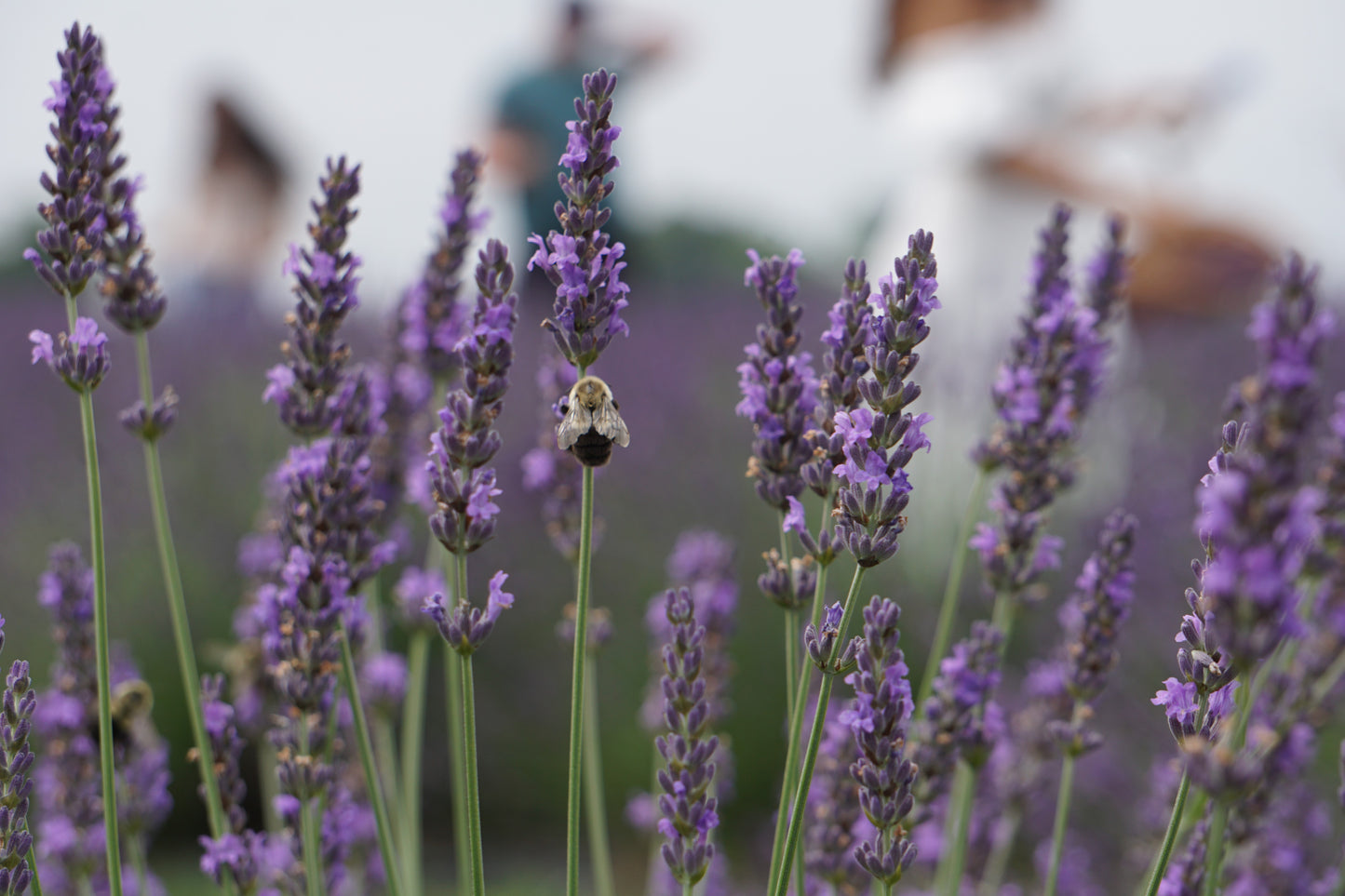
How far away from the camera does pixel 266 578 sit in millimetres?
1681

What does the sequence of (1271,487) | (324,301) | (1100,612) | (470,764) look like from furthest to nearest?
(1100,612), (324,301), (470,764), (1271,487)

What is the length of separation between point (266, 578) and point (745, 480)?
3.11m

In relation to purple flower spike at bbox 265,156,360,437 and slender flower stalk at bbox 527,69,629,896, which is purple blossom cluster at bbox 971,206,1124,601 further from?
purple flower spike at bbox 265,156,360,437

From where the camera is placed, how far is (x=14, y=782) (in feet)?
3.45

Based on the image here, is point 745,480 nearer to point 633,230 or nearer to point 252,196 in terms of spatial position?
→ point 633,230

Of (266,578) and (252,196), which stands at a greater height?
(252,196)

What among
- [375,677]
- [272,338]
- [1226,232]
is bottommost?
[375,677]

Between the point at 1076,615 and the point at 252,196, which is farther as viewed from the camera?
the point at 252,196

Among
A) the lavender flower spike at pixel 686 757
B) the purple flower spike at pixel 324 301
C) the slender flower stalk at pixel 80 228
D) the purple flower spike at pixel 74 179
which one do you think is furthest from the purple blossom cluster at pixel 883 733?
the purple flower spike at pixel 74 179

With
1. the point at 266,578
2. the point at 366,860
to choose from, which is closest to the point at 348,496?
the point at 266,578

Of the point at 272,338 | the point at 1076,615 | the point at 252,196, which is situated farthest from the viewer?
the point at 252,196

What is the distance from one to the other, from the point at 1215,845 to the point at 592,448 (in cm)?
58

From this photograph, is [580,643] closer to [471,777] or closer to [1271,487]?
[471,777]

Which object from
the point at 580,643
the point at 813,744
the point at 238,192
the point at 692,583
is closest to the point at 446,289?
the point at 692,583
